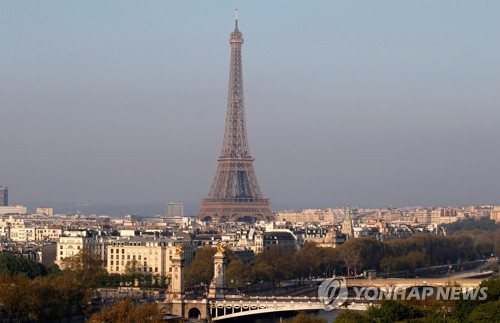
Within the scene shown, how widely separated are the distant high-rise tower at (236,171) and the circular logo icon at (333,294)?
6054cm

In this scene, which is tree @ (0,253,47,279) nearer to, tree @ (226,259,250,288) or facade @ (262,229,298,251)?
tree @ (226,259,250,288)

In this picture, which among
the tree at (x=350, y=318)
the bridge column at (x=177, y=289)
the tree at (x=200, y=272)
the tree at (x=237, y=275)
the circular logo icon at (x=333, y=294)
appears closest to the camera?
the tree at (x=350, y=318)

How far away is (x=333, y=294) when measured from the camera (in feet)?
213

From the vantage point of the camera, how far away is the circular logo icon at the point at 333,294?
59.4m

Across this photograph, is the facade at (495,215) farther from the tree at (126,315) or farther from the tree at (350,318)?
the tree at (350,318)

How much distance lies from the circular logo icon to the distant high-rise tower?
6054 centimetres

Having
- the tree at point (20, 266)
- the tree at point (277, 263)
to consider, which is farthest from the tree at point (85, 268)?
the tree at point (277, 263)

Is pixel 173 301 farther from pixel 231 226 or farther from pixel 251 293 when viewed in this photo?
pixel 231 226

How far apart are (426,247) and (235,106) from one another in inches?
1369

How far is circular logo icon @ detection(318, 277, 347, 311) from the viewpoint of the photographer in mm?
59375

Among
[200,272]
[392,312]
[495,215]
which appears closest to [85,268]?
[200,272]

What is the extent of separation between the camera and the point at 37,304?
51531mm

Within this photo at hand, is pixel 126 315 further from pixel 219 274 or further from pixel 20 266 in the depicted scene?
pixel 20 266

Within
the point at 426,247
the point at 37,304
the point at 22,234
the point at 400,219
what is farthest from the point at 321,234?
the point at 400,219
